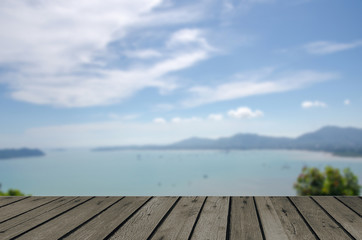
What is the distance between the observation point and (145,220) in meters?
1.89

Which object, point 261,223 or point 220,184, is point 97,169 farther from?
point 261,223

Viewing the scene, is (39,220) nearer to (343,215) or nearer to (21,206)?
(21,206)

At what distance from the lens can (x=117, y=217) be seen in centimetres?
198

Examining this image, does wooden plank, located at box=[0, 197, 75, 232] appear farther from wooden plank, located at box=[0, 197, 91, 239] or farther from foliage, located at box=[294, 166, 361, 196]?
foliage, located at box=[294, 166, 361, 196]

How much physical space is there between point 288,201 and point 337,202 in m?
0.39

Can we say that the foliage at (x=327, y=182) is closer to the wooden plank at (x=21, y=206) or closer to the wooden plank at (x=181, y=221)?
the wooden plank at (x=181, y=221)

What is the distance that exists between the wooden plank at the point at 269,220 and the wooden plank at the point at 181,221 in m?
0.45

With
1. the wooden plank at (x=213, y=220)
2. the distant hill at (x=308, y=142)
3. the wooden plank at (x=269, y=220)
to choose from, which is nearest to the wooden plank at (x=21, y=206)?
the wooden plank at (x=213, y=220)

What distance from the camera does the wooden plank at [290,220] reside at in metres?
1.61

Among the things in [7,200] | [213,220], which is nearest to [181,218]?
[213,220]

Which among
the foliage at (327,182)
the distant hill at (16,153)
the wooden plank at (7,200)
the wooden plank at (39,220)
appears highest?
the wooden plank at (7,200)

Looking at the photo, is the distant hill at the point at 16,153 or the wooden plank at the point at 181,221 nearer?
the wooden plank at the point at 181,221

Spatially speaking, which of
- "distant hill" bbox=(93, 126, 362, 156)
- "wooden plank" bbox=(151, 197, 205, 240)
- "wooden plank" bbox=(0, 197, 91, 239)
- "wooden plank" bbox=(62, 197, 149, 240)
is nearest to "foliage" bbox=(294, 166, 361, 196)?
"wooden plank" bbox=(151, 197, 205, 240)

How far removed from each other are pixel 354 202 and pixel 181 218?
1.49 metres
